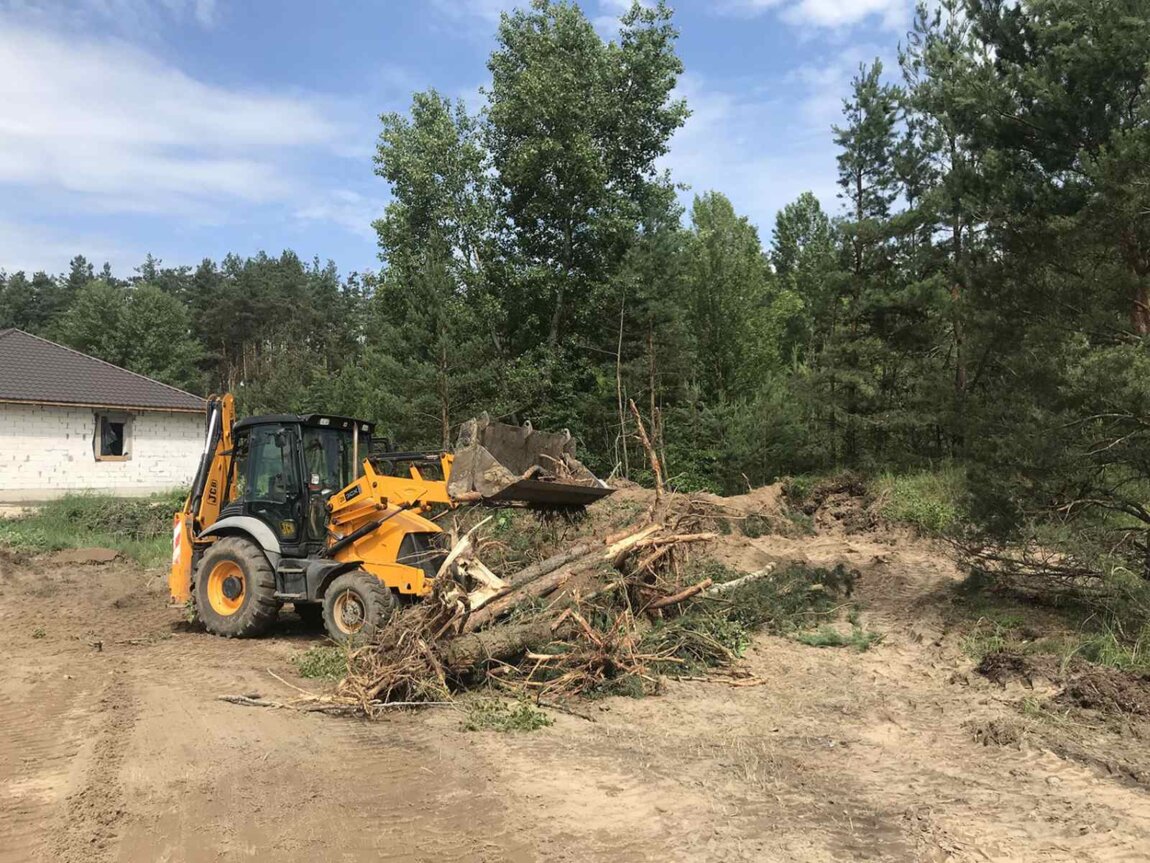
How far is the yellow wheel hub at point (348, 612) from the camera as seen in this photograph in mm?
8359

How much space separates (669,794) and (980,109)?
1036 centimetres

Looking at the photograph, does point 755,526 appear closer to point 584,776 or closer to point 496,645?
point 496,645

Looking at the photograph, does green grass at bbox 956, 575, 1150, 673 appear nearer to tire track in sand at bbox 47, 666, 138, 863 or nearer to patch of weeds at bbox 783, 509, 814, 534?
patch of weeds at bbox 783, 509, 814, 534

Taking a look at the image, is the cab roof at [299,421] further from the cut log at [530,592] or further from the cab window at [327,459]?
the cut log at [530,592]

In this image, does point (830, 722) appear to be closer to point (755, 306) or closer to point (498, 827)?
point (498, 827)

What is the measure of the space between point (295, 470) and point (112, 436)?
17.1m

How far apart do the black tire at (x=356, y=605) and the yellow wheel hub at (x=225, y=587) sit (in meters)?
1.56

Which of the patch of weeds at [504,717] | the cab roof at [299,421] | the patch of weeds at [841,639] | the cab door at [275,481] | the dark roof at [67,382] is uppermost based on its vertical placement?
the dark roof at [67,382]

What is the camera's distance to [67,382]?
74.7 feet

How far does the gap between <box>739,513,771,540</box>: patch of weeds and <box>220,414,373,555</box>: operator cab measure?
350 inches

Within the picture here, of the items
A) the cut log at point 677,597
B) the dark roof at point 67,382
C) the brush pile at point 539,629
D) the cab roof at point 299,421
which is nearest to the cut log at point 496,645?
the brush pile at point 539,629

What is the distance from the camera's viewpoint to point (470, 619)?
24.6ft

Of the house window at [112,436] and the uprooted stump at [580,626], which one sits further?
the house window at [112,436]

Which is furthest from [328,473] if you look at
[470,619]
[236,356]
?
[236,356]
